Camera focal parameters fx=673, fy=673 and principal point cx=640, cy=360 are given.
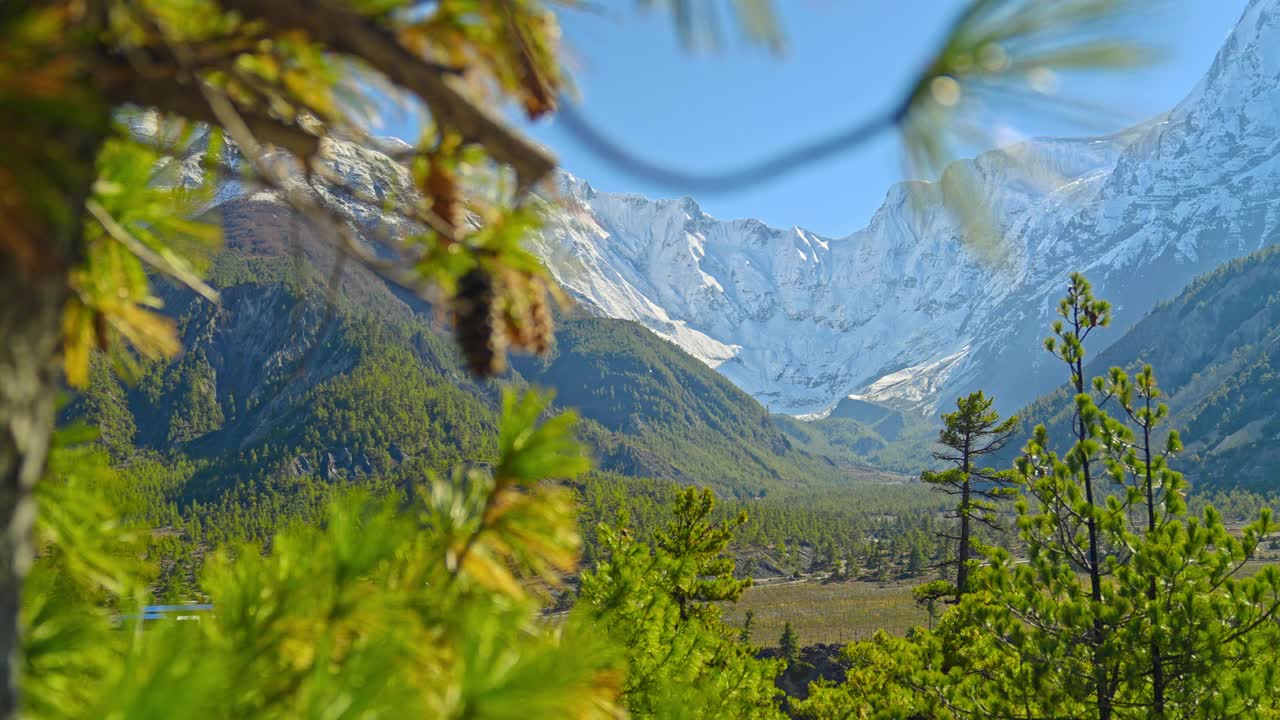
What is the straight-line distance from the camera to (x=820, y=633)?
6144 centimetres

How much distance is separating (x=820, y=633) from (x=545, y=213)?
67.3 meters

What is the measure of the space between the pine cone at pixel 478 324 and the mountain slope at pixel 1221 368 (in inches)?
5973

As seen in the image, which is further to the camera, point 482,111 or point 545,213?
point 545,213

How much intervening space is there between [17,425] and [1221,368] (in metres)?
196

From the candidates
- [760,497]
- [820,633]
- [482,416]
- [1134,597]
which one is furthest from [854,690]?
[760,497]

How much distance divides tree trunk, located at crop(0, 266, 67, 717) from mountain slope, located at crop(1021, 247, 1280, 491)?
500 ft

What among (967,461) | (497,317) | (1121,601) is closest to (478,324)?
(497,317)

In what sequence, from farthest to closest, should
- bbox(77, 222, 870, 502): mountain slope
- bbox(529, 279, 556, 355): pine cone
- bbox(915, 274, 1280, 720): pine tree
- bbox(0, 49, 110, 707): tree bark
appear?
bbox(77, 222, 870, 502): mountain slope
bbox(915, 274, 1280, 720): pine tree
bbox(529, 279, 556, 355): pine cone
bbox(0, 49, 110, 707): tree bark

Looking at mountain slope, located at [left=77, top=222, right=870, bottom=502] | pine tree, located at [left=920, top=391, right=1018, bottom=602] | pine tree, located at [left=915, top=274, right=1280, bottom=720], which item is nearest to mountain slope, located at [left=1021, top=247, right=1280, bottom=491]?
mountain slope, located at [left=77, top=222, right=870, bottom=502]

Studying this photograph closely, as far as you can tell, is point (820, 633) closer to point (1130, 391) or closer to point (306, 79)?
point (1130, 391)

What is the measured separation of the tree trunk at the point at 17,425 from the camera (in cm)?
67

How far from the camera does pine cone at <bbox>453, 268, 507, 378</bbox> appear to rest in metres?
1.12

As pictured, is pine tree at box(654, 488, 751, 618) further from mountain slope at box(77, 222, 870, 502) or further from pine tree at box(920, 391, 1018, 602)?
mountain slope at box(77, 222, 870, 502)

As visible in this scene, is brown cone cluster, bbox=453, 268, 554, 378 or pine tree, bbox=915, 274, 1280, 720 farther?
pine tree, bbox=915, 274, 1280, 720
